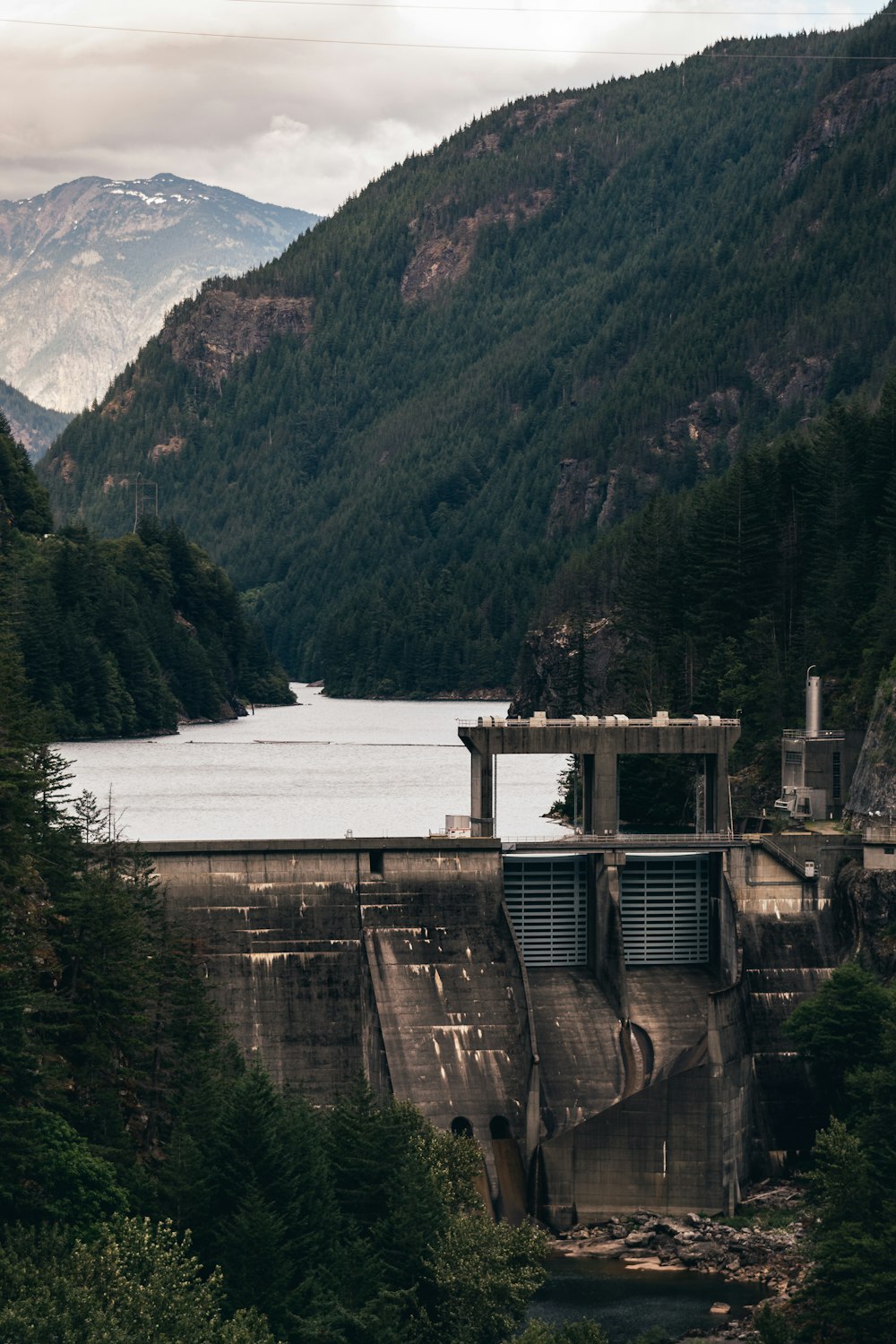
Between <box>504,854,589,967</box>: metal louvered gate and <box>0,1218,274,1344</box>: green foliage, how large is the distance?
1437 inches

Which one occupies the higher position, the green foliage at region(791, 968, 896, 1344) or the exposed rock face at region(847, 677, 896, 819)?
the exposed rock face at region(847, 677, 896, 819)

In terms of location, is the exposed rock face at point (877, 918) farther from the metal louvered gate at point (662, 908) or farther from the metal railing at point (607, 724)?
the metal railing at point (607, 724)

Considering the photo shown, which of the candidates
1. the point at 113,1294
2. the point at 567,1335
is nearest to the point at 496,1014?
the point at 567,1335

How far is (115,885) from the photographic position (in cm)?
8388

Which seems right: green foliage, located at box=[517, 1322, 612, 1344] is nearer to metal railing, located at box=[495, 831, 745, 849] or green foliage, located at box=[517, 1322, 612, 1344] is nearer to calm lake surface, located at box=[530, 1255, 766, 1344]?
calm lake surface, located at box=[530, 1255, 766, 1344]

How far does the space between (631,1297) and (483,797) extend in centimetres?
2750

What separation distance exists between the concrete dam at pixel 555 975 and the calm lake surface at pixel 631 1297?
5318 mm

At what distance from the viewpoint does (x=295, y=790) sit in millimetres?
158500

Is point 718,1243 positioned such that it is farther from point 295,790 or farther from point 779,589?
point 295,790

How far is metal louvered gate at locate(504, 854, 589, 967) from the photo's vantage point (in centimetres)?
9950

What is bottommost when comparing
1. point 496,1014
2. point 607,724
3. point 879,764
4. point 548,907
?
point 496,1014

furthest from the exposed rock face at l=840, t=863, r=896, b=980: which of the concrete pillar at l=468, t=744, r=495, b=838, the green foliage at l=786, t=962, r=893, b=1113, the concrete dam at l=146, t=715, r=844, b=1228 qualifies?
the concrete pillar at l=468, t=744, r=495, b=838

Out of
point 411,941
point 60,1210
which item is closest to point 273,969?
point 411,941

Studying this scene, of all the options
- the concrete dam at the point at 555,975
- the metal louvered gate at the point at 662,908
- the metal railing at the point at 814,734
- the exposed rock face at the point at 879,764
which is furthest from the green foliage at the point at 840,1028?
the metal railing at the point at 814,734
